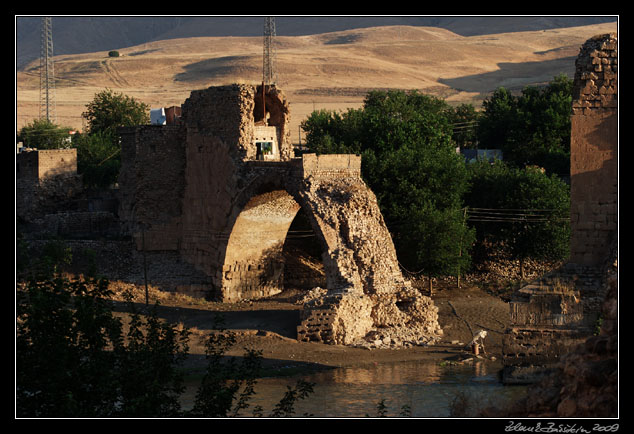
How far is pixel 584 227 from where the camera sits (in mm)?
18000

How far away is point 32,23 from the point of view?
497 feet

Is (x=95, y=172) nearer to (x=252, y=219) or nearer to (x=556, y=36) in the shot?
(x=252, y=219)

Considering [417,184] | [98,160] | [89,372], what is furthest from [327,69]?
[89,372]

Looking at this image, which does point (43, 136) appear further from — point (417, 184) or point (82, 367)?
point (82, 367)

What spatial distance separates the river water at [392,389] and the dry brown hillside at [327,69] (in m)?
54.3

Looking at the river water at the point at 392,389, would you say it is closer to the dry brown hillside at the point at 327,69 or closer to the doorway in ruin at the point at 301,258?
the doorway in ruin at the point at 301,258

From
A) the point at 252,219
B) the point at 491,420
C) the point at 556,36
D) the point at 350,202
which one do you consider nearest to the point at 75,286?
the point at 491,420

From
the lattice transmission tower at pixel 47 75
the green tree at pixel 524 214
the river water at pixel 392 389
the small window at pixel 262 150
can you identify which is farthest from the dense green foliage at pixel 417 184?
the lattice transmission tower at pixel 47 75

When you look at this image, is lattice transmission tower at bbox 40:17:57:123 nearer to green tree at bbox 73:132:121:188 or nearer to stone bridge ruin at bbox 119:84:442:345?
green tree at bbox 73:132:121:188

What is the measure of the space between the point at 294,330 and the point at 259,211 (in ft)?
16.6

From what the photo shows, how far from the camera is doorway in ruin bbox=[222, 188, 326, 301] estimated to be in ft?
99.7

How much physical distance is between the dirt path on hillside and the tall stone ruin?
6.32m

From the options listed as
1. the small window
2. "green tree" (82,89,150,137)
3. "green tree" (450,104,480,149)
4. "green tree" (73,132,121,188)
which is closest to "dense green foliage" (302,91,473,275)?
the small window

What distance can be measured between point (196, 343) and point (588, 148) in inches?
432
